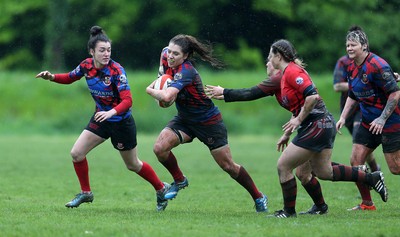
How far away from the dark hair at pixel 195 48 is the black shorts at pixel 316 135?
130cm

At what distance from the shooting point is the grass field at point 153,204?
301 inches

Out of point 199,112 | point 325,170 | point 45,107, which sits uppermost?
point 199,112

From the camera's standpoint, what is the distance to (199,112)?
9438mm

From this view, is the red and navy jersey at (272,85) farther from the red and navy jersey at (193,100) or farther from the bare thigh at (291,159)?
the red and navy jersey at (193,100)

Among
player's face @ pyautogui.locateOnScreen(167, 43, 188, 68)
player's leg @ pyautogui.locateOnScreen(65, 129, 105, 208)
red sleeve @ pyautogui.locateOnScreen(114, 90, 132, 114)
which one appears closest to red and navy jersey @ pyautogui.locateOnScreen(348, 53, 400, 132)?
player's face @ pyautogui.locateOnScreen(167, 43, 188, 68)

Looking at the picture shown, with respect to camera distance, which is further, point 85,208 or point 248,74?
point 248,74

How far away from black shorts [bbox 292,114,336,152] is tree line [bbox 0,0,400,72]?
80.9 feet

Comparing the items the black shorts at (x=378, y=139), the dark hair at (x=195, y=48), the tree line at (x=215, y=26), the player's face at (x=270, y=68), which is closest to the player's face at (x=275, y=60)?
the player's face at (x=270, y=68)

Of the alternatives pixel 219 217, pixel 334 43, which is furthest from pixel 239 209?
pixel 334 43

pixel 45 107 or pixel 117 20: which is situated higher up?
pixel 117 20

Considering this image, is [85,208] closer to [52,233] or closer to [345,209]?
[52,233]

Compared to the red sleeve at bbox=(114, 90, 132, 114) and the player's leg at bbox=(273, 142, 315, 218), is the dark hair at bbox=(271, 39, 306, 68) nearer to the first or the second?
the player's leg at bbox=(273, 142, 315, 218)

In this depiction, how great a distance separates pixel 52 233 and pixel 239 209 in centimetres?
311

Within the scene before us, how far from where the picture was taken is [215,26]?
3550cm
